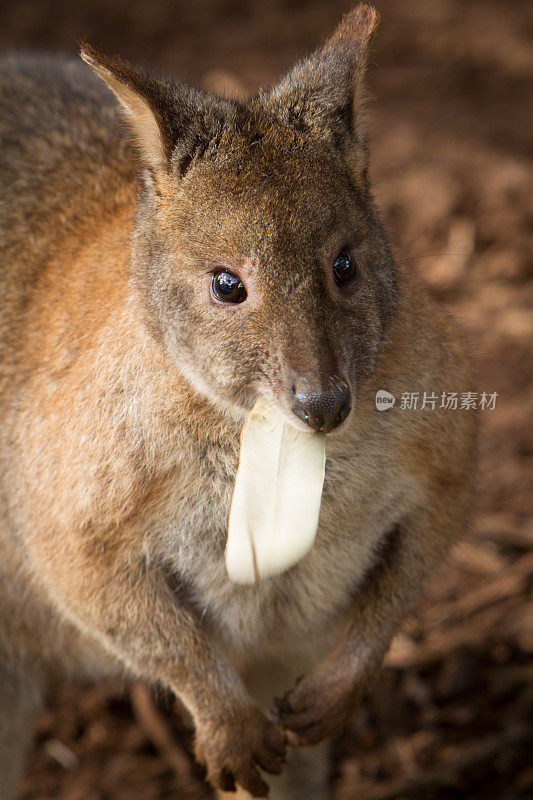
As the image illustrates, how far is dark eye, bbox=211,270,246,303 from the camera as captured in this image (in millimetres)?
2166

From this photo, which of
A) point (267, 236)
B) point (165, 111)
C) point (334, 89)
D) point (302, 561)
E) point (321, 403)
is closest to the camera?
point (321, 403)

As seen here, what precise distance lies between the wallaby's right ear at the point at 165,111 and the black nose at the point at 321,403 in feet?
2.08

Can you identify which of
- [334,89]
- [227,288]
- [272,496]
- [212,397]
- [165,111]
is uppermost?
[334,89]

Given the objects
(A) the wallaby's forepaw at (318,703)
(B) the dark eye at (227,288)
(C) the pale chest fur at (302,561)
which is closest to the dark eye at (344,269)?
(B) the dark eye at (227,288)

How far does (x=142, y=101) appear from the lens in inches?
87.3

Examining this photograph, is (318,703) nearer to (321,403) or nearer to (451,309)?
(321,403)

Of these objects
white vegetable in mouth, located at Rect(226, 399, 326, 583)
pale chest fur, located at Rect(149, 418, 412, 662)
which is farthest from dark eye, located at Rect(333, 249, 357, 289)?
pale chest fur, located at Rect(149, 418, 412, 662)

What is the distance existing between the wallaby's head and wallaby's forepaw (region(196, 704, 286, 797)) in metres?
0.91

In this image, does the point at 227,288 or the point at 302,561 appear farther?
the point at 302,561

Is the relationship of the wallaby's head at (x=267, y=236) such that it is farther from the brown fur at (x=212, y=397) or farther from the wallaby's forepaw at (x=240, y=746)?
the wallaby's forepaw at (x=240, y=746)

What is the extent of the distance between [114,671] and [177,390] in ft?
4.05

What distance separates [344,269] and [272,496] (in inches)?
21.3

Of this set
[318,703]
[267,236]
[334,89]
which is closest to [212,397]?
[267,236]

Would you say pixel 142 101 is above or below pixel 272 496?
above
